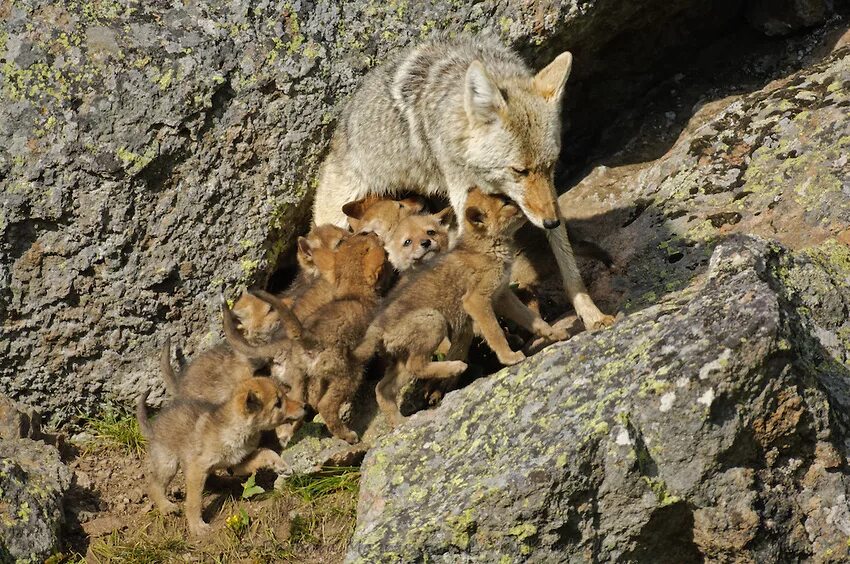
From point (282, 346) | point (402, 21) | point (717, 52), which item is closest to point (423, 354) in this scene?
point (282, 346)

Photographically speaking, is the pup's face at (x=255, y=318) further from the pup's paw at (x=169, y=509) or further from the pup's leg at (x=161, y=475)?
the pup's paw at (x=169, y=509)

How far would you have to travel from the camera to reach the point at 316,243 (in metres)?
6.93

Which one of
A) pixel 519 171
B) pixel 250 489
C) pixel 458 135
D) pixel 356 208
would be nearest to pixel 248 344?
pixel 250 489

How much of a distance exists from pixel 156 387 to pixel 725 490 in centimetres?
409

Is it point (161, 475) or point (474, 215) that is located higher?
point (474, 215)

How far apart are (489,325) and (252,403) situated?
5.17ft

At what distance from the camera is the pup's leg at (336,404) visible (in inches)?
242

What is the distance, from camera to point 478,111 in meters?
6.35

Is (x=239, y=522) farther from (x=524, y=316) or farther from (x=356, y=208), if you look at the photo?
(x=356, y=208)

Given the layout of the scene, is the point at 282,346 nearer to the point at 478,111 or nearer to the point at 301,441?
the point at 301,441

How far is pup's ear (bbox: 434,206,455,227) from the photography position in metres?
7.19

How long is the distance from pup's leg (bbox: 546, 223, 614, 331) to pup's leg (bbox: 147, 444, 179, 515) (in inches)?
111

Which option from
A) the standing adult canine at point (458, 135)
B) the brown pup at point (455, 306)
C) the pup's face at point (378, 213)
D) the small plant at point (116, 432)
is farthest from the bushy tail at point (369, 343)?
the small plant at point (116, 432)

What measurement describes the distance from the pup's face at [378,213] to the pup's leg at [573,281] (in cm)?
120
